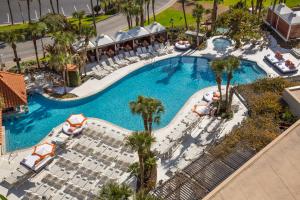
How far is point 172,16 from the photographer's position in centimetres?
6938

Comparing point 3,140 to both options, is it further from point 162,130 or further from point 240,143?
point 240,143

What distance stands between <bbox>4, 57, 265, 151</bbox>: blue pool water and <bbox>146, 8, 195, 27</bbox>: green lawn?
12.2m

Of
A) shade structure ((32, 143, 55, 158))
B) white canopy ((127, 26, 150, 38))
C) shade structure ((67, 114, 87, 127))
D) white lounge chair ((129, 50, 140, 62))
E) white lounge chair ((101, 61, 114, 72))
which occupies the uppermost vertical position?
white canopy ((127, 26, 150, 38))

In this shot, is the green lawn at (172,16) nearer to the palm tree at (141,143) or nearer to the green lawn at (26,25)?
the green lawn at (26,25)

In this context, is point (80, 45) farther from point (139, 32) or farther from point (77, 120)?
point (77, 120)

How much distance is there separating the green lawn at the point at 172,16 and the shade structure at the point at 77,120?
93.6 feet

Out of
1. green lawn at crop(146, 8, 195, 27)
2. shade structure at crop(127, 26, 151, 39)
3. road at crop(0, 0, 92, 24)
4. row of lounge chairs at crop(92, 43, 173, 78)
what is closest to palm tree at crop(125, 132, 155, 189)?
row of lounge chairs at crop(92, 43, 173, 78)

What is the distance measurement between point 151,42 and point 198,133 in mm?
21374

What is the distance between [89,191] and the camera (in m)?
35.3

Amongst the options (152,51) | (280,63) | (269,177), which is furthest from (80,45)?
(269,177)

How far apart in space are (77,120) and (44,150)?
220 inches

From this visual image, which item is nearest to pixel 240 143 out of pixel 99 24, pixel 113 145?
pixel 113 145

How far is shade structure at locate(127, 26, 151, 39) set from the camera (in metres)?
56.9

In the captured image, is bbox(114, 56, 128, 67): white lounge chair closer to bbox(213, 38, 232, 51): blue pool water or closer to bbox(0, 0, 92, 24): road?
bbox(213, 38, 232, 51): blue pool water
